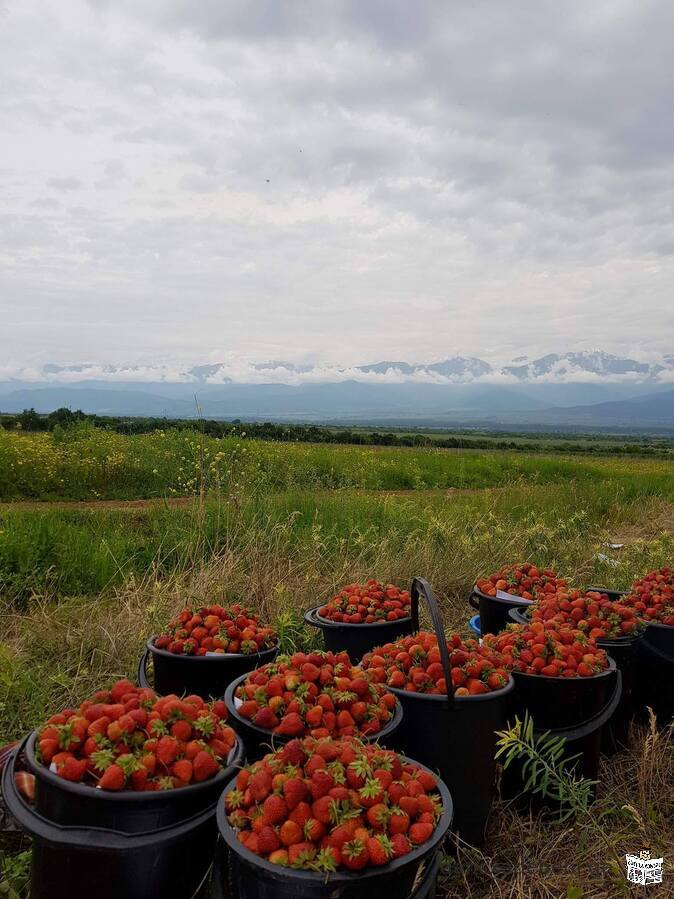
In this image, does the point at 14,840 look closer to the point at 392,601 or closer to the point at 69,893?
the point at 69,893

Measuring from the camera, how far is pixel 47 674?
3.33 meters

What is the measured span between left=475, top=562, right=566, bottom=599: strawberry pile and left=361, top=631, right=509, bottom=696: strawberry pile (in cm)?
114

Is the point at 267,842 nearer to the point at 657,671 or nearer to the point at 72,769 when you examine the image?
the point at 72,769

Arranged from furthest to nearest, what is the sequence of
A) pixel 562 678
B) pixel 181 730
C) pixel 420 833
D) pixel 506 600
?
pixel 506 600, pixel 562 678, pixel 181 730, pixel 420 833

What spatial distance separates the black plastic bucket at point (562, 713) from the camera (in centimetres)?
247

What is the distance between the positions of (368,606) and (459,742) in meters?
0.99

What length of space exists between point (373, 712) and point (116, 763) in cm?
74

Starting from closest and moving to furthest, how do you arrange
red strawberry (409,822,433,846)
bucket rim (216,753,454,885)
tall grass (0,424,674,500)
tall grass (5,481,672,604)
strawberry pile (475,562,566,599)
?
bucket rim (216,753,454,885), red strawberry (409,822,433,846), strawberry pile (475,562,566,599), tall grass (5,481,672,604), tall grass (0,424,674,500)

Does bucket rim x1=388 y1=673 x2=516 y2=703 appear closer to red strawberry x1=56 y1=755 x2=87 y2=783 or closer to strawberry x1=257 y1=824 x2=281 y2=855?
strawberry x1=257 y1=824 x2=281 y2=855

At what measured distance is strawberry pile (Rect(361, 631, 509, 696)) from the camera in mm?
2260
